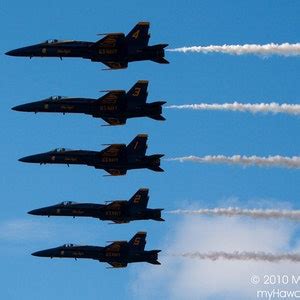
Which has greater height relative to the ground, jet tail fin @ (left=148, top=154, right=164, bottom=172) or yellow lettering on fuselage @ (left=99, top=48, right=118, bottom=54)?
yellow lettering on fuselage @ (left=99, top=48, right=118, bottom=54)

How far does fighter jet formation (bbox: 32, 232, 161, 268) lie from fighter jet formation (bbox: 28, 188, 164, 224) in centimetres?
539

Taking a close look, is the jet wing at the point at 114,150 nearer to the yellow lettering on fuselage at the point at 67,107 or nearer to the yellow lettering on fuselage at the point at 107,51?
the yellow lettering on fuselage at the point at 67,107

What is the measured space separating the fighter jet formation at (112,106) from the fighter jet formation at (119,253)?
62.6 feet

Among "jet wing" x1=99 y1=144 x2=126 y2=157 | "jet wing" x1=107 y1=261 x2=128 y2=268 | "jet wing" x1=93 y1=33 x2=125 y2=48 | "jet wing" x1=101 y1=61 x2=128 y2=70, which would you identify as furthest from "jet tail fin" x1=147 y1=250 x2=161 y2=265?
"jet wing" x1=93 y1=33 x2=125 y2=48

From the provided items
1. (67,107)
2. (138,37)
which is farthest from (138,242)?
(138,37)

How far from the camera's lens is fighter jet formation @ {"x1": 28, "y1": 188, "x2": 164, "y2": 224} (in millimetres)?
154875

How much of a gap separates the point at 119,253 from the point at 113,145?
16.6 meters

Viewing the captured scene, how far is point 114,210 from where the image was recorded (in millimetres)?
157250

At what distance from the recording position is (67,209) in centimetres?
16175

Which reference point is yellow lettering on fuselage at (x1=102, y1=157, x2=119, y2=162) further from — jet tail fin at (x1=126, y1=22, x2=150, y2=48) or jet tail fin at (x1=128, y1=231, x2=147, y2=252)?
jet tail fin at (x1=126, y1=22, x2=150, y2=48)

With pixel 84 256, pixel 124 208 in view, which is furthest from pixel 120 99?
pixel 84 256

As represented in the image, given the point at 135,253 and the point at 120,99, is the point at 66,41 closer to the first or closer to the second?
the point at 120,99

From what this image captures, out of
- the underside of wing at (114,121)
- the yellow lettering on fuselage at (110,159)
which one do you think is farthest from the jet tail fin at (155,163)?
the underside of wing at (114,121)

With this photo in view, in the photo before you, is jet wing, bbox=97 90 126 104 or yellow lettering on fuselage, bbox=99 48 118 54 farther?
jet wing, bbox=97 90 126 104
